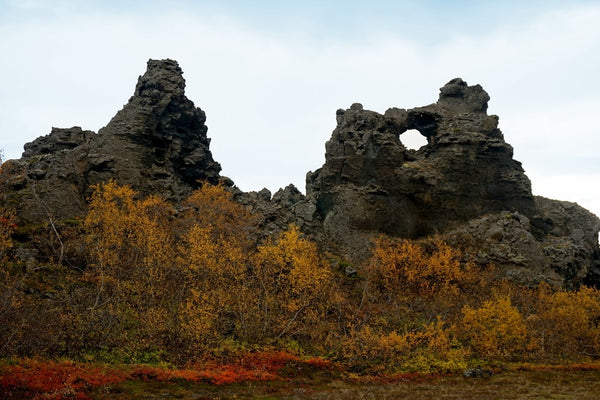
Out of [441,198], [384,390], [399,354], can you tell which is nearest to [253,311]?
[399,354]

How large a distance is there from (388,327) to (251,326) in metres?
18.1

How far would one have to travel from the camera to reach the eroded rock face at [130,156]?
236 ft

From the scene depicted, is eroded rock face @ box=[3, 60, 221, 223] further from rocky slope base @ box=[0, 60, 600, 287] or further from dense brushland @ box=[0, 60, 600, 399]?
dense brushland @ box=[0, 60, 600, 399]

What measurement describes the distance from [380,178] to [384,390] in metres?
60.6

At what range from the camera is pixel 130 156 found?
291 feet

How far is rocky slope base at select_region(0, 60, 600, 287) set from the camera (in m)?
78.4

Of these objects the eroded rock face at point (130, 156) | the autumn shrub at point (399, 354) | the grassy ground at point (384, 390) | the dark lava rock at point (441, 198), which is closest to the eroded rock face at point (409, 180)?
the dark lava rock at point (441, 198)

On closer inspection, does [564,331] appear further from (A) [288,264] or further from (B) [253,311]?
(B) [253,311]

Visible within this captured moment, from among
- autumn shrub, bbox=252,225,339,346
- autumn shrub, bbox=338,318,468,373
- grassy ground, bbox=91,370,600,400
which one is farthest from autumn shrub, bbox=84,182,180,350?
autumn shrub, bbox=338,318,468,373

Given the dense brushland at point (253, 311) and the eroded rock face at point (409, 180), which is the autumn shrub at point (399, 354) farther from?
the eroded rock face at point (409, 180)

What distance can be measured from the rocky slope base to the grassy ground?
140 ft

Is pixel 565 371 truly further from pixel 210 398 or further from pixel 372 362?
pixel 210 398

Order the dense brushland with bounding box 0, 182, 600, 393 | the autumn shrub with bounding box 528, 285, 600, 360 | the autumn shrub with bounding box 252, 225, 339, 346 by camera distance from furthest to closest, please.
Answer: the autumn shrub with bounding box 528, 285, 600, 360
the autumn shrub with bounding box 252, 225, 339, 346
the dense brushland with bounding box 0, 182, 600, 393

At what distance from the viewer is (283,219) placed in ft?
289
